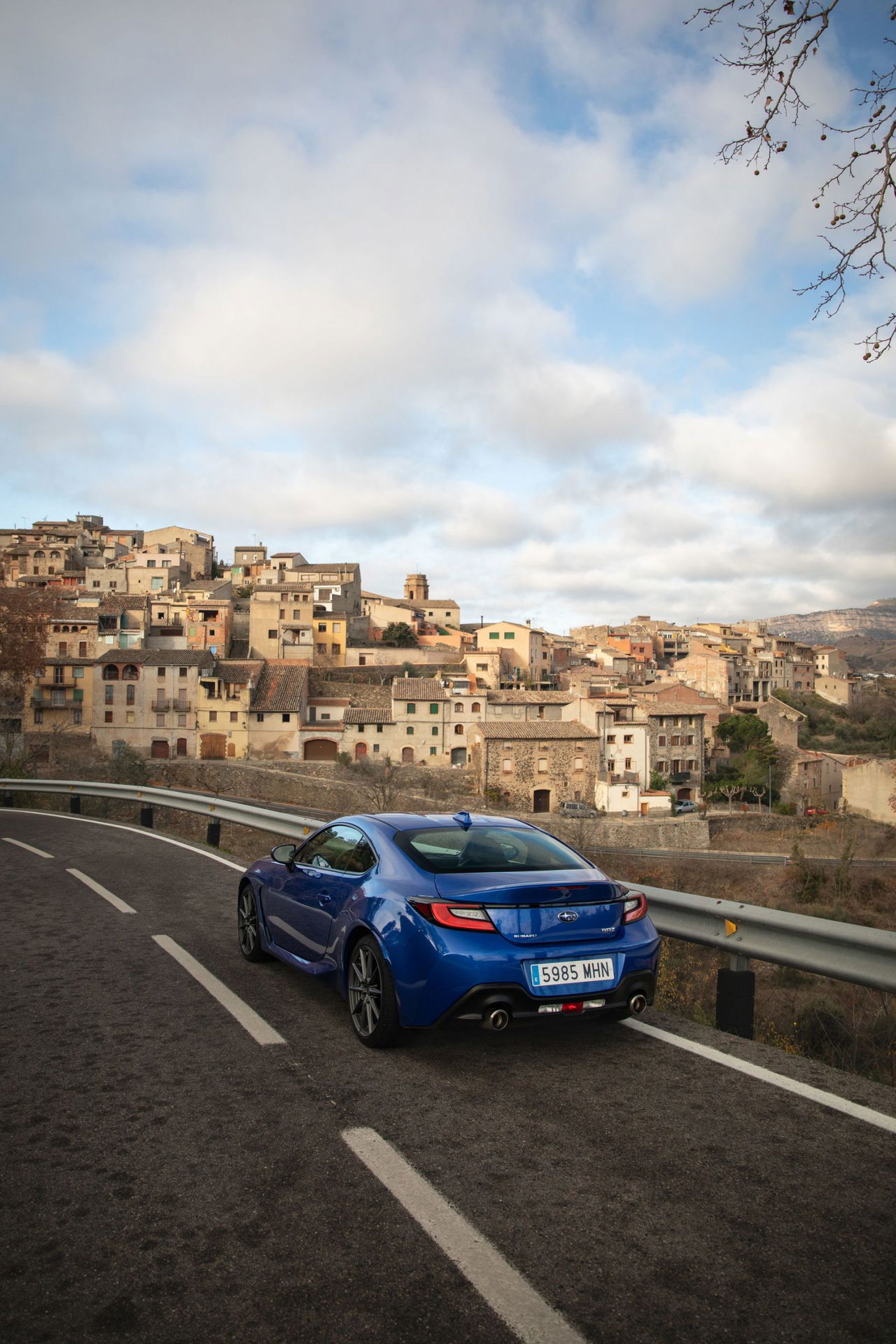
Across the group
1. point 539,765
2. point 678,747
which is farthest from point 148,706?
point 678,747

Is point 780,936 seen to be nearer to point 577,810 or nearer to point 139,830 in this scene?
point 139,830

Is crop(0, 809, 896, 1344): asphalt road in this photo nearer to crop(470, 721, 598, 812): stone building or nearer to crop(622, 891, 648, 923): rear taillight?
crop(622, 891, 648, 923): rear taillight

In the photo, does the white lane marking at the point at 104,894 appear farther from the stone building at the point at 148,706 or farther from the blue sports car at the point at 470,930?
the stone building at the point at 148,706

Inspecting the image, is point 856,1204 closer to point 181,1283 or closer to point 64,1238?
point 181,1283

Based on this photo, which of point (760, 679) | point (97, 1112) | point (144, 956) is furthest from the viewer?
point (760, 679)

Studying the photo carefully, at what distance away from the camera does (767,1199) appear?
3.15 m

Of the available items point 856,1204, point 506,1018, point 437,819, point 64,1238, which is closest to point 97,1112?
point 64,1238

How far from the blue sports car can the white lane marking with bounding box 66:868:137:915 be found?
12.4ft

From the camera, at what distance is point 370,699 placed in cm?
6331

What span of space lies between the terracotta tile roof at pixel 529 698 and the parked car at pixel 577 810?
25.7 feet

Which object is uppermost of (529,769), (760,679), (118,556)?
(118,556)

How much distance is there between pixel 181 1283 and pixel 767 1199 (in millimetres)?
2167

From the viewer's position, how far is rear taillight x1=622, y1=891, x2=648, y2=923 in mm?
4777

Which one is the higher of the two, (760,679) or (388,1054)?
(760,679)
